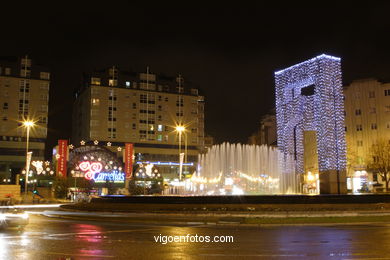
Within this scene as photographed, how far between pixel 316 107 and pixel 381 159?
29.3m

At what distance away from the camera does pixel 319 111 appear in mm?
48125

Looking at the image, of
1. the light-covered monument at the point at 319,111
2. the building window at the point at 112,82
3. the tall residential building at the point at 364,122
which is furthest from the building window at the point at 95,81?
the light-covered monument at the point at 319,111

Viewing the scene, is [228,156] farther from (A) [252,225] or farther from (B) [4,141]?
(B) [4,141]

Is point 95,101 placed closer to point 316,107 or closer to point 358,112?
point 358,112

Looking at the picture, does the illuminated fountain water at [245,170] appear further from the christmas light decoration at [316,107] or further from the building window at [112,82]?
the building window at [112,82]

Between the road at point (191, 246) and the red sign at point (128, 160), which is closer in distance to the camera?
the road at point (191, 246)

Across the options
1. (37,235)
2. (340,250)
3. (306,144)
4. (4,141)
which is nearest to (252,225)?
(340,250)

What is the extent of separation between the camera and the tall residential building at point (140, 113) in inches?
4717

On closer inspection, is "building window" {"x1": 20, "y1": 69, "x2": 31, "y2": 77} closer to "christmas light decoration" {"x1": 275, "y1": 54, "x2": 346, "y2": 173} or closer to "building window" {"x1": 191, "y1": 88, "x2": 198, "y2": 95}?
"building window" {"x1": 191, "y1": 88, "x2": 198, "y2": 95}

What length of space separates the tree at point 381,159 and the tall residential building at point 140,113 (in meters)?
60.4

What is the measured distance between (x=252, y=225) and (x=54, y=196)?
52.2m

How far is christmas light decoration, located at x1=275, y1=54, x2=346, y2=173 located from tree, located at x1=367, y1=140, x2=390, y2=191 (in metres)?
24.3

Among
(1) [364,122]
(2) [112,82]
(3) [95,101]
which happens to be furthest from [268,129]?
(3) [95,101]

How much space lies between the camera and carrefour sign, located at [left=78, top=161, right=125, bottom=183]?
6925 cm
